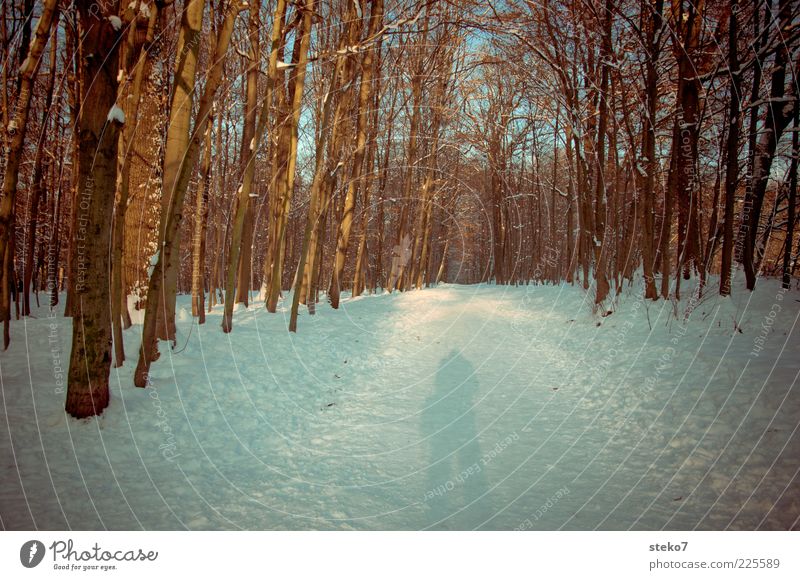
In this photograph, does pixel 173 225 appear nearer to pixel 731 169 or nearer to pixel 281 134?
pixel 281 134

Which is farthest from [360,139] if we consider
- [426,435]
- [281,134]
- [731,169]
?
[426,435]

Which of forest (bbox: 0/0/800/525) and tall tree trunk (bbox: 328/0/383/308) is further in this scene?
tall tree trunk (bbox: 328/0/383/308)

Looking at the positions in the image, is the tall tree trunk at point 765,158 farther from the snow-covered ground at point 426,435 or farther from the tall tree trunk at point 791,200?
the snow-covered ground at point 426,435

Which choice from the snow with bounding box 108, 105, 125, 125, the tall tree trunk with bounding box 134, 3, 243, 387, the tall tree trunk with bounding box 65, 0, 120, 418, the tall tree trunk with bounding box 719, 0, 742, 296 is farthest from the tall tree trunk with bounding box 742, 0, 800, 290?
the tall tree trunk with bounding box 65, 0, 120, 418

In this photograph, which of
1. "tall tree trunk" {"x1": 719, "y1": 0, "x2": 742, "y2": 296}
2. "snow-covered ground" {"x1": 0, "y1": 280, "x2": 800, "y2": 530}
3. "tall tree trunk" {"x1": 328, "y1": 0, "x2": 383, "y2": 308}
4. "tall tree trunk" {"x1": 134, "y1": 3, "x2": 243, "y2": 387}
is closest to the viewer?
"snow-covered ground" {"x1": 0, "y1": 280, "x2": 800, "y2": 530}

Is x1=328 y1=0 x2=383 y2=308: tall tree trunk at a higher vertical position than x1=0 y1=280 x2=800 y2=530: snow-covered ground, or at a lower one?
higher

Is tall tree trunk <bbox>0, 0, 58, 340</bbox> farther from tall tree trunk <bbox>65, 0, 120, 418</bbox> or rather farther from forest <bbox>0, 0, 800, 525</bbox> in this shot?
tall tree trunk <bbox>65, 0, 120, 418</bbox>

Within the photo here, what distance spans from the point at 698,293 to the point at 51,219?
1972 centimetres

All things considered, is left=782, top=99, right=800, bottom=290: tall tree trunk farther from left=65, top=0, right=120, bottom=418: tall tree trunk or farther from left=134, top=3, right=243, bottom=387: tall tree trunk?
left=65, top=0, right=120, bottom=418: tall tree trunk

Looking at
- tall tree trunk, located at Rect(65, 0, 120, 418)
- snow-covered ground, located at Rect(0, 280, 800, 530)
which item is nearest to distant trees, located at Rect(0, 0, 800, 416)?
tall tree trunk, located at Rect(65, 0, 120, 418)

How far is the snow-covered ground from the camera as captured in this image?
348cm

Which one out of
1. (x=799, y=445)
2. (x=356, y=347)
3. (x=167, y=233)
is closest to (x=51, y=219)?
(x=167, y=233)

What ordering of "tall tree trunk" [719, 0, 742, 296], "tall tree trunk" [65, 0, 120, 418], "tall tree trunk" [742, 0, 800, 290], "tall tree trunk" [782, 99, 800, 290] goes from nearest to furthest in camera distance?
"tall tree trunk" [65, 0, 120, 418], "tall tree trunk" [719, 0, 742, 296], "tall tree trunk" [782, 99, 800, 290], "tall tree trunk" [742, 0, 800, 290]

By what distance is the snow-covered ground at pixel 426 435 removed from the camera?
3.48 meters
